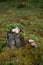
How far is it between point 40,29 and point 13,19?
3676 millimetres

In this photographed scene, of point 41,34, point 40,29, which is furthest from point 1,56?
point 40,29

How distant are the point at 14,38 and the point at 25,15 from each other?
964cm

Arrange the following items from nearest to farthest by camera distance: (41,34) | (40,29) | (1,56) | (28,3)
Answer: (1,56) → (41,34) → (40,29) → (28,3)

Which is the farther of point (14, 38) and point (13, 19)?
point (13, 19)

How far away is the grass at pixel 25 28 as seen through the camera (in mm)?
9055

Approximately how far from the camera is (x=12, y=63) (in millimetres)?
8570

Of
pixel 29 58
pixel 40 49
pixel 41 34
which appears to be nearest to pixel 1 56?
pixel 29 58

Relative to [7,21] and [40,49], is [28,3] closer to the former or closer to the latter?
[7,21]

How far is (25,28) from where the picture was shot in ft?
49.5

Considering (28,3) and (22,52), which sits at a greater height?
(22,52)

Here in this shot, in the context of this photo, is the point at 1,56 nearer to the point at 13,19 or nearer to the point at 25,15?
the point at 13,19

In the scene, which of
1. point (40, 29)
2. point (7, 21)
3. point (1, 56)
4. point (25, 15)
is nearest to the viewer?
point (1, 56)

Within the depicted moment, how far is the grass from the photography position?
29.7 feet

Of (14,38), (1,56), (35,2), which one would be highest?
(14,38)
